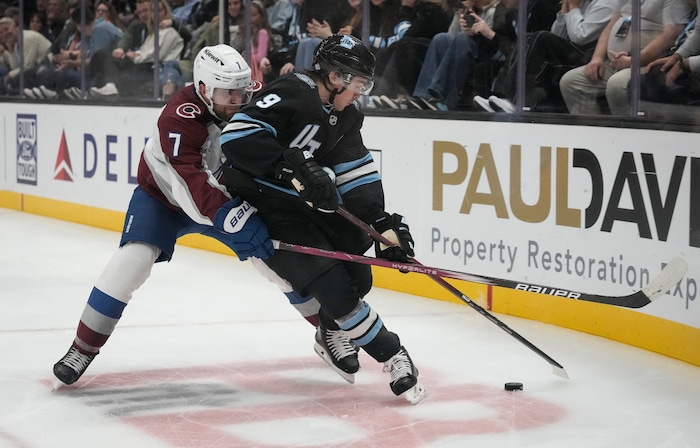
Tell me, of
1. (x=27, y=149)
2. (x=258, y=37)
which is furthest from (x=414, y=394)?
(x=27, y=149)

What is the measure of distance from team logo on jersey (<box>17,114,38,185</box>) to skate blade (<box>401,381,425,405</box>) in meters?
5.69

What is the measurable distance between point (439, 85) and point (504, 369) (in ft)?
5.90

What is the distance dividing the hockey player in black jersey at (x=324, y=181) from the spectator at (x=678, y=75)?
120 cm

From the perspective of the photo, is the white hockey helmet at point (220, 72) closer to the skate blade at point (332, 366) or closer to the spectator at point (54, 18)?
the skate blade at point (332, 366)

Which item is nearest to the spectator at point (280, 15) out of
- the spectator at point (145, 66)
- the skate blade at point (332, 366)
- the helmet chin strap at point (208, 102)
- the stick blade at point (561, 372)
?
the spectator at point (145, 66)

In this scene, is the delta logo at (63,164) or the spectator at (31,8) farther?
the spectator at (31,8)

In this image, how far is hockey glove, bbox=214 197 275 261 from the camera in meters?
3.30

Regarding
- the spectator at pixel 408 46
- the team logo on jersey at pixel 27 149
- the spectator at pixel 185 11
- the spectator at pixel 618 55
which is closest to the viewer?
the spectator at pixel 618 55

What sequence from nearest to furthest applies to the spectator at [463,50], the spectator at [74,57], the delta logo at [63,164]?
the spectator at [463,50] → the spectator at [74,57] → the delta logo at [63,164]

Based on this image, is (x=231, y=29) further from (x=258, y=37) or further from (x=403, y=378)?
(x=403, y=378)

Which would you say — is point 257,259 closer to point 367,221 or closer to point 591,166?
point 367,221

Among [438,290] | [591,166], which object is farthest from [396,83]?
[591,166]

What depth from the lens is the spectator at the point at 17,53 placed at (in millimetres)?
8555

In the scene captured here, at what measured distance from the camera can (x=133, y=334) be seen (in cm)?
441
